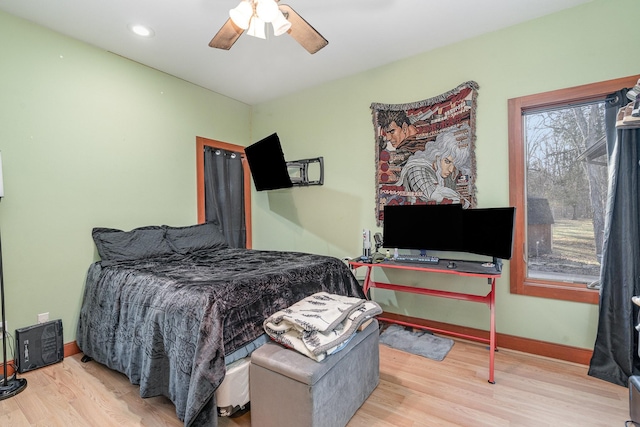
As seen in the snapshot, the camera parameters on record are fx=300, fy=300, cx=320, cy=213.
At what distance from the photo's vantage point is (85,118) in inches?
108

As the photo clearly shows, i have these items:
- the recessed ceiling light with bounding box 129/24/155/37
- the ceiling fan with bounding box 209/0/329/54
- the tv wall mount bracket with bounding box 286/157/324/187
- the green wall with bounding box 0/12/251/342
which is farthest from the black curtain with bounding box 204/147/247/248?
the ceiling fan with bounding box 209/0/329/54

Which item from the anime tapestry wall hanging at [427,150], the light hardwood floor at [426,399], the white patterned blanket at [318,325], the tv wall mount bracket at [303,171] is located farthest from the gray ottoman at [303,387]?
the tv wall mount bracket at [303,171]

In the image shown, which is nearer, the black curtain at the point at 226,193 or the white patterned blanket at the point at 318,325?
the white patterned blanket at the point at 318,325

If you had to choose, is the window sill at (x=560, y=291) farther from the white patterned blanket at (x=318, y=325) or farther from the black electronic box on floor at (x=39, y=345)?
the black electronic box on floor at (x=39, y=345)

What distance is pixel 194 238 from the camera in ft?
10.7

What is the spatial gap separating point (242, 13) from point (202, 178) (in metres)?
2.29

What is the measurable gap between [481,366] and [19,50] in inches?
174

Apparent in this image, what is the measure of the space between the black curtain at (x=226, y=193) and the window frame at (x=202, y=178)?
6 centimetres

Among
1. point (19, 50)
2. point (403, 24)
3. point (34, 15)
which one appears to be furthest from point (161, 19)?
point (403, 24)

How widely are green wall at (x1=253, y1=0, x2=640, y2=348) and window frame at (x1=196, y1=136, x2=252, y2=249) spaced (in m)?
0.17

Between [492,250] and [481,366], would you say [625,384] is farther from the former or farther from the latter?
[492,250]

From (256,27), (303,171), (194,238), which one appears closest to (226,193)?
(194,238)

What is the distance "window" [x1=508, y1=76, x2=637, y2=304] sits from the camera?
2.37 metres

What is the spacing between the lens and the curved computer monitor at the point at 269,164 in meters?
3.16
